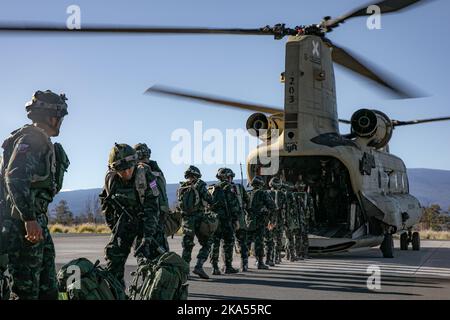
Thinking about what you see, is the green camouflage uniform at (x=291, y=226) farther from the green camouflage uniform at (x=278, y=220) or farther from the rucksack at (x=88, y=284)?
the rucksack at (x=88, y=284)

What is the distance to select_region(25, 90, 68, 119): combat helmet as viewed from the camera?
4.46m

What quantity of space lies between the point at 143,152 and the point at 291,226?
227 inches

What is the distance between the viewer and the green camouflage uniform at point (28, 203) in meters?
4.13

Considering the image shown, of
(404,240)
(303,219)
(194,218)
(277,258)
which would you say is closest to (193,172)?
(194,218)

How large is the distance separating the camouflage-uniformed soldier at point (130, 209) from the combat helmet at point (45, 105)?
50.6 inches

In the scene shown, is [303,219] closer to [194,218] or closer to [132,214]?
[194,218]

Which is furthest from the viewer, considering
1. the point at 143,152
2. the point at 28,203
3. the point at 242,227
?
the point at 242,227

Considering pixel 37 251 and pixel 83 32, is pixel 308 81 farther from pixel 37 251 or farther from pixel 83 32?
pixel 37 251

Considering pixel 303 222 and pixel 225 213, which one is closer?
pixel 225 213

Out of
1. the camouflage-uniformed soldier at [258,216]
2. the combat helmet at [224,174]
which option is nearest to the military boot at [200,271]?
the combat helmet at [224,174]

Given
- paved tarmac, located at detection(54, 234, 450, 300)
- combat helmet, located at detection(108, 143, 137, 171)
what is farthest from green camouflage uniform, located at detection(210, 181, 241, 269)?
combat helmet, located at detection(108, 143, 137, 171)

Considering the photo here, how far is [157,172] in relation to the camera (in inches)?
285

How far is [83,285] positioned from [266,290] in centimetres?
425

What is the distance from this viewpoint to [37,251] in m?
4.22
